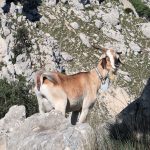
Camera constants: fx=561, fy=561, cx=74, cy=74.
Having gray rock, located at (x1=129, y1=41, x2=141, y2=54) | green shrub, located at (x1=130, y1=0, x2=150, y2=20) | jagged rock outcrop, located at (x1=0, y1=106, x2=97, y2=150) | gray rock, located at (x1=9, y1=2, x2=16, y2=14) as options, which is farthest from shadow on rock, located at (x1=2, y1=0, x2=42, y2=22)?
jagged rock outcrop, located at (x1=0, y1=106, x2=97, y2=150)

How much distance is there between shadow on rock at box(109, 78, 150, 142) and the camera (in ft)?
34.0

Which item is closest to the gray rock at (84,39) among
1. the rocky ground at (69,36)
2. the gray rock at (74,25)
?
the rocky ground at (69,36)

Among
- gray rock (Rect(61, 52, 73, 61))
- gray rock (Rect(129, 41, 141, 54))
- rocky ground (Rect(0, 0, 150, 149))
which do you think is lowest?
gray rock (Rect(61, 52, 73, 61))

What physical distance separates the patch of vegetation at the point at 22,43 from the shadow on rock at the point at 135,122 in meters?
88.5

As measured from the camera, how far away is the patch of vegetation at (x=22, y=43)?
343ft

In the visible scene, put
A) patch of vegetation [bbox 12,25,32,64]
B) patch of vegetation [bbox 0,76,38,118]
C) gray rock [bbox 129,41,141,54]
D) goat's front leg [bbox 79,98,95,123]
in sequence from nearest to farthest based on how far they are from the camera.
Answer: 1. goat's front leg [bbox 79,98,95,123]
2. patch of vegetation [bbox 0,76,38,118]
3. patch of vegetation [bbox 12,25,32,64]
4. gray rock [bbox 129,41,141,54]

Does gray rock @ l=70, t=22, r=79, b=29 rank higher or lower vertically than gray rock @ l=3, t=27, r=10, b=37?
lower

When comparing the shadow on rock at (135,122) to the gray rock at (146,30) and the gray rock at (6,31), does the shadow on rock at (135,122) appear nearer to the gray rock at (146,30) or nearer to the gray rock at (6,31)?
the gray rock at (6,31)

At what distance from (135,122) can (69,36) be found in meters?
110

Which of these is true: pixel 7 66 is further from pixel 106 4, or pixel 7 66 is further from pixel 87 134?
pixel 87 134

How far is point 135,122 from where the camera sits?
465 inches

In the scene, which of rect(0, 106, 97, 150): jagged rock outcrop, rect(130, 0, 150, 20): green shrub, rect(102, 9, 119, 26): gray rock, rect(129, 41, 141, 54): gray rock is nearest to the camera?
rect(0, 106, 97, 150): jagged rock outcrop

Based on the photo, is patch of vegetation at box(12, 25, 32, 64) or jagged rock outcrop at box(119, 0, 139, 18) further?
jagged rock outcrop at box(119, 0, 139, 18)

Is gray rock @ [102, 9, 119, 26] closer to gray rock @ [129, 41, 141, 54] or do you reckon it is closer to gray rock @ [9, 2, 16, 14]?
gray rock @ [129, 41, 141, 54]
